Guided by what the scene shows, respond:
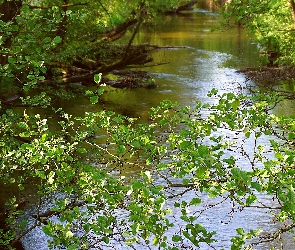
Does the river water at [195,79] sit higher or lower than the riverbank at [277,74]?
lower

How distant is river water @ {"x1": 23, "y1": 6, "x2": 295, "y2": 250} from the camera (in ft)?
40.0

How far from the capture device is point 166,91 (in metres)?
25.1

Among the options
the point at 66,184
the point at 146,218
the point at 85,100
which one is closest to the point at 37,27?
the point at 66,184

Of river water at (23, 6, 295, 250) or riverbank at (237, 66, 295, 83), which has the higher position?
riverbank at (237, 66, 295, 83)

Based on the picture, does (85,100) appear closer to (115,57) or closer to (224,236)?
(115,57)

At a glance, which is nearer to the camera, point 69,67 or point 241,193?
point 241,193

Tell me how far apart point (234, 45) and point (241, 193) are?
3434 cm

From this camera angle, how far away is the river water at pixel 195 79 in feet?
40.0

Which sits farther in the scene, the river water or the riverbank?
the riverbank

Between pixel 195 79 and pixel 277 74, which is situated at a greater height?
pixel 277 74

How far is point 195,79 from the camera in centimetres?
2722

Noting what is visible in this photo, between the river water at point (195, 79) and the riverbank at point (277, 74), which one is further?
the riverbank at point (277, 74)

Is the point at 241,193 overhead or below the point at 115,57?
overhead

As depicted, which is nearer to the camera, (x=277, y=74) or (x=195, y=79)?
(x=277, y=74)
